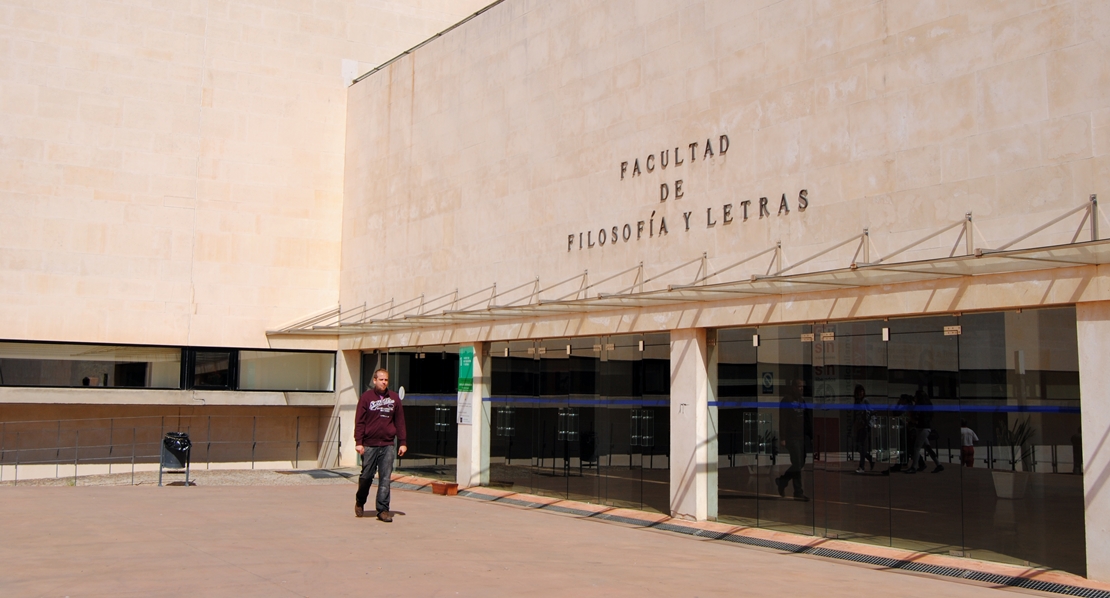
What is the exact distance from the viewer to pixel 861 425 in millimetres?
12008

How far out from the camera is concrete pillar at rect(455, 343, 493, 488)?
1845 cm

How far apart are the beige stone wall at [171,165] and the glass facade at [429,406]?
410 cm

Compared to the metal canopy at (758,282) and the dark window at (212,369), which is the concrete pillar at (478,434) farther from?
the dark window at (212,369)

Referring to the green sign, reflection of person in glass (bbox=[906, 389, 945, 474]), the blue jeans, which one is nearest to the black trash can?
the green sign

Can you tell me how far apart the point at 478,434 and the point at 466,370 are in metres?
1.23

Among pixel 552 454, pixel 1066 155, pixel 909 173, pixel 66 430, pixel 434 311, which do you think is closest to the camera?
pixel 1066 155

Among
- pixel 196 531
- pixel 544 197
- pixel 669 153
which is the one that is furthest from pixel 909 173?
pixel 196 531

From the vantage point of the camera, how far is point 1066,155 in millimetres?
9969

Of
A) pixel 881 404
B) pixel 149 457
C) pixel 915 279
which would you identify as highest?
pixel 915 279

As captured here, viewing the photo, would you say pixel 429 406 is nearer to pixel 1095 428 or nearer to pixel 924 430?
pixel 924 430

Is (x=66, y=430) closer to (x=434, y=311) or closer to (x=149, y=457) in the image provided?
(x=149, y=457)

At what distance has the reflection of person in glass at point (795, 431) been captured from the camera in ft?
41.5

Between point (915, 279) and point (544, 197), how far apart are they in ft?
24.4

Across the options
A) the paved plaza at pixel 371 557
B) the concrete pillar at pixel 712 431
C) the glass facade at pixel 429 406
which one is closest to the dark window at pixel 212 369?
the glass facade at pixel 429 406
